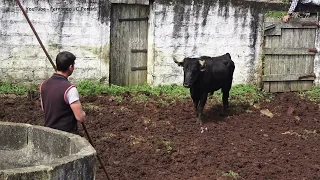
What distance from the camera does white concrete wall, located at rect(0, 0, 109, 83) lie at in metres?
11.6

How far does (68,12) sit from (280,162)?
5.86 metres

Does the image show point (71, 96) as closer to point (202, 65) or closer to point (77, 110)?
point (77, 110)

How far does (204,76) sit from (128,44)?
2.75m

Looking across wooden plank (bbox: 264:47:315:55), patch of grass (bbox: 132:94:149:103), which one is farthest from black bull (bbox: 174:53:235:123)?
wooden plank (bbox: 264:47:315:55)

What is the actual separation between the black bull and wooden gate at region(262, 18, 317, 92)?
7.06ft

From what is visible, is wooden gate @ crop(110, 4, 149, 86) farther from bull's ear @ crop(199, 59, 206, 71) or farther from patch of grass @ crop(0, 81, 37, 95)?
bull's ear @ crop(199, 59, 206, 71)

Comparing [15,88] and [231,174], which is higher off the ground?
[15,88]

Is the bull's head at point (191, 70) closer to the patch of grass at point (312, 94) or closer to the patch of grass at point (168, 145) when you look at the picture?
the patch of grass at point (168, 145)

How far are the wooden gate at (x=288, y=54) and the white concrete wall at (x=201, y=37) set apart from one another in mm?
363

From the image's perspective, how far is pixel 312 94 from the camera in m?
13.6

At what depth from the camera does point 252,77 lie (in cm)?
1376

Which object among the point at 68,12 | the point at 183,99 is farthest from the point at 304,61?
the point at 68,12

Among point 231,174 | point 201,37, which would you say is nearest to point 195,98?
point 201,37

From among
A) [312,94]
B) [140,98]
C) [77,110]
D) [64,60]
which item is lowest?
[312,94]
